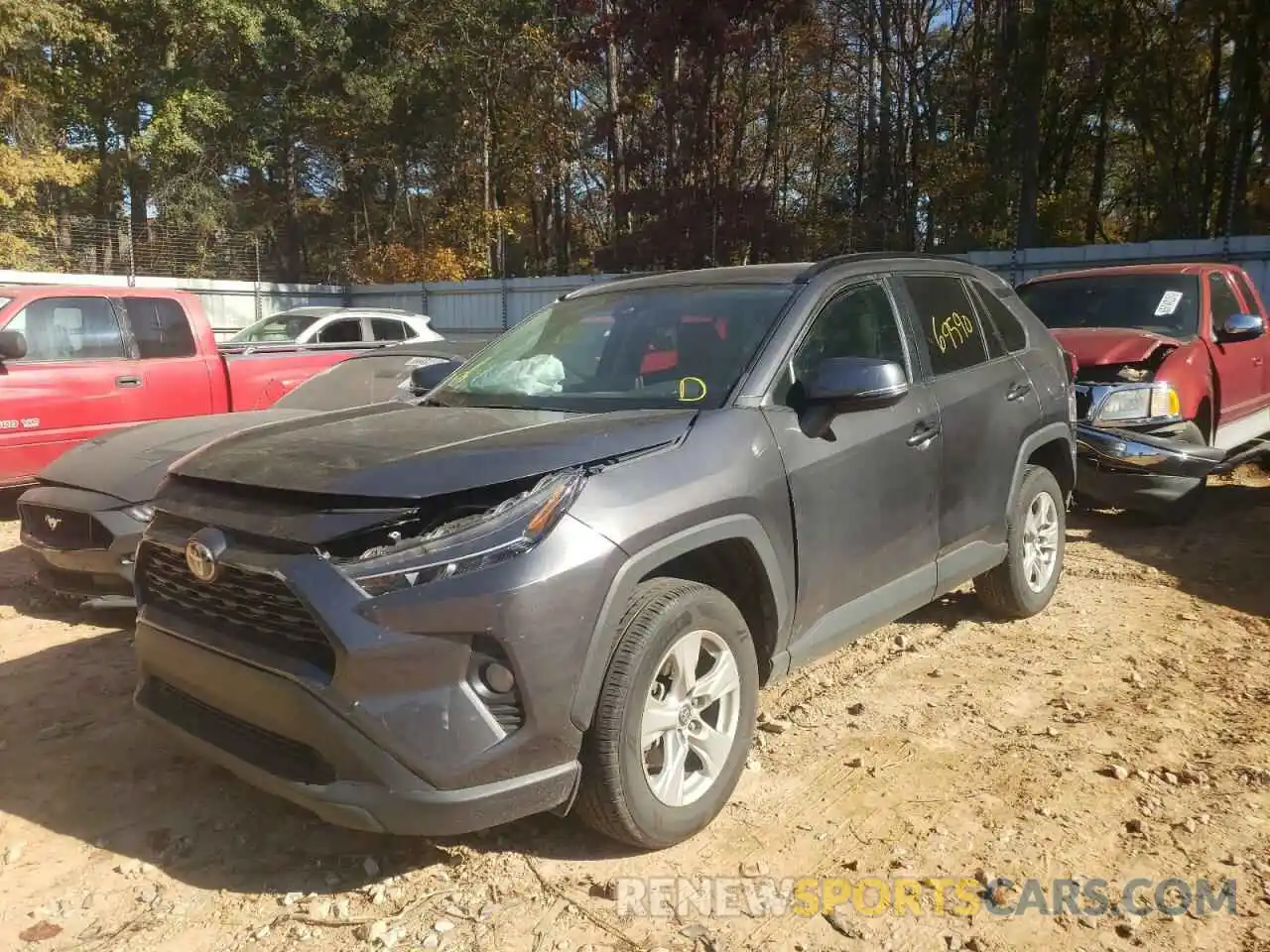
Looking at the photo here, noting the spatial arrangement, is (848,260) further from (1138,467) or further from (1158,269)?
(1158,269)

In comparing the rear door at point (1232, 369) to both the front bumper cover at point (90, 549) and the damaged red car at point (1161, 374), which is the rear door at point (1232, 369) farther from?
the front bumper cover at point (90, 549)

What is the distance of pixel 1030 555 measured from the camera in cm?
487

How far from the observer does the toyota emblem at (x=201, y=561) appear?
266cm

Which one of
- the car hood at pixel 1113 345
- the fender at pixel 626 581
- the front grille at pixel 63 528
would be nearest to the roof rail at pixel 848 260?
the fender at pixel 626 581

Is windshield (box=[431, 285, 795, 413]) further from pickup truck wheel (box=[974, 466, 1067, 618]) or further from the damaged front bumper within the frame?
the damaged front bumper

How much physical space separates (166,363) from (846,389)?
21.1 ft

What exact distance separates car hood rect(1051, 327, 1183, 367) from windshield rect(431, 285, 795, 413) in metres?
3.91

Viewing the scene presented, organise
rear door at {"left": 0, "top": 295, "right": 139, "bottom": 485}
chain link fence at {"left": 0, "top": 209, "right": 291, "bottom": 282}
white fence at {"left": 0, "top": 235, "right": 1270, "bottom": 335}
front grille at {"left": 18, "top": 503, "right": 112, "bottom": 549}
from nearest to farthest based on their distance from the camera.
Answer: front grille at {"left": 18, "top": 503, "right": 112, "bottom": 549}
rear door at {"left": 0, "top": 295, "right": 139, "bottom": 485}
white fence at {"left": 0, "top": 235, "right": 1270, "bottom": 335}
chain link fence at {"left": 0, "top": 209, "right": 291, "bottom": 282}

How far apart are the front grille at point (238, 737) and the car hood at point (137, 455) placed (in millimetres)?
1952

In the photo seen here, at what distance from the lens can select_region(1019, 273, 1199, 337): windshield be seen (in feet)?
24.6

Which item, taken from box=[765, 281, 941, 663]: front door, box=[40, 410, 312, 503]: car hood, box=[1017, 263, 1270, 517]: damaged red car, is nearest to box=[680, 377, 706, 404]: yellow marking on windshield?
box=[765, 281, 941, 663]: front door

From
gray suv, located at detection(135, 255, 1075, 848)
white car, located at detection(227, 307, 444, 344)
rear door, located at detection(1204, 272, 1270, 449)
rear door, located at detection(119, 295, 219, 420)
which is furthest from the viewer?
white car, located at detection(227, 307, 444, 344)

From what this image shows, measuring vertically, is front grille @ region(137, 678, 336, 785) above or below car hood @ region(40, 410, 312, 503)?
below

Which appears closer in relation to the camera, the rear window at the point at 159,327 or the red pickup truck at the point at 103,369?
the red pickup truck at the point at 103,369
